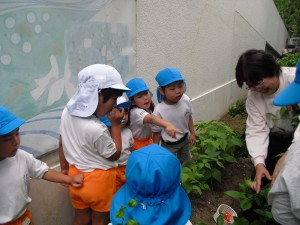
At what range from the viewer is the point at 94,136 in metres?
1.76

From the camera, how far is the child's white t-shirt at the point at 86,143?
1769 millimetres

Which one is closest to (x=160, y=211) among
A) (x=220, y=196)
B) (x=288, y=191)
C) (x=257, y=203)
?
(x=288, y=191)

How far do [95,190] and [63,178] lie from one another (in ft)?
0.75

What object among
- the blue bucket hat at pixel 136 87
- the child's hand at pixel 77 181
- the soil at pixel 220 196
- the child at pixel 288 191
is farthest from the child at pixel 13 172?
the soil at pixel 220 196

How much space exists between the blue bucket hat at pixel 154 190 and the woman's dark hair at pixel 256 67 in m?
1.04

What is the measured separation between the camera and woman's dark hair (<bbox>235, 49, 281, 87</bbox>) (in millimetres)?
2025

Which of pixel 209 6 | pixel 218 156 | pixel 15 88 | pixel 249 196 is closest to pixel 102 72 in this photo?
pixel 15 88

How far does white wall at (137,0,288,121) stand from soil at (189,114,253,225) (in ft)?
4.38

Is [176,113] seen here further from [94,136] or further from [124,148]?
[94,136]

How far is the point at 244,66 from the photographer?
2068 millimetres

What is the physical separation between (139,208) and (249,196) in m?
1.17

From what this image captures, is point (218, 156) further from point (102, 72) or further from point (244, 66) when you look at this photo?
point (102, 72)

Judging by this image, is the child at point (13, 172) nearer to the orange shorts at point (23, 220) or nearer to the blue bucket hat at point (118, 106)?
the orange shorts at point (23, 220)

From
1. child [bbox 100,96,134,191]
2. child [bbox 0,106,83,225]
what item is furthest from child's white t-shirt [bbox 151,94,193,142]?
child [bbox 0,106,83,225]
